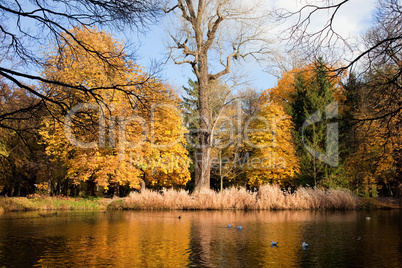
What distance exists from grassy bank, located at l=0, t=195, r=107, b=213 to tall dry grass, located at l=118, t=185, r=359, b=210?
4552 mm

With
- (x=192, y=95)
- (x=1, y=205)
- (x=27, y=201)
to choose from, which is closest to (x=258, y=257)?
(x=1, y=205)

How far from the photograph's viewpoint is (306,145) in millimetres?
23953

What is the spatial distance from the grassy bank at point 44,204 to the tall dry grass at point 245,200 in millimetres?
4552

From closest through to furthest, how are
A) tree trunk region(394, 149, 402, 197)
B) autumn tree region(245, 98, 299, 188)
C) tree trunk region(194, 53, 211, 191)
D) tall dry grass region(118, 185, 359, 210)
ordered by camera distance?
tall dry grass region(118, 185, 359, 210) → tree trunk region(194, 53, 211, 191) → tree trunk region(394, 149, 402, 197) → autumn tree region(245, 98, 299, 188)

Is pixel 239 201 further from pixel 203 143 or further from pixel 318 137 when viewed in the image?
pixel 318 137

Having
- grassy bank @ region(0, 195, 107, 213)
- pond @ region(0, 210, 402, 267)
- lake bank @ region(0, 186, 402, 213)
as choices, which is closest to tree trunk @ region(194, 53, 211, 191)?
lake bank @ region(0, 186, 402, 213)

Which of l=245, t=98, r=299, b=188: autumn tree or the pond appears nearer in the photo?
the pond

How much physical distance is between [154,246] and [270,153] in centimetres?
2214

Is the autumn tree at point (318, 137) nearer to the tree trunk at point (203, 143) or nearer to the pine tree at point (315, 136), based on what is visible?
the pine tree at point (315, 136)

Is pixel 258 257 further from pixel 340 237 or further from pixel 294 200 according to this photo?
pixel 294 200

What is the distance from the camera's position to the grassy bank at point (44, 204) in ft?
65.9

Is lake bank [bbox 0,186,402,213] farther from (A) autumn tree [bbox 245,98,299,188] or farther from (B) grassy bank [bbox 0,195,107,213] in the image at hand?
(A) autumn tree [bbox 245,98,299,188]

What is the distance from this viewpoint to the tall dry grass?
18625 millimetres

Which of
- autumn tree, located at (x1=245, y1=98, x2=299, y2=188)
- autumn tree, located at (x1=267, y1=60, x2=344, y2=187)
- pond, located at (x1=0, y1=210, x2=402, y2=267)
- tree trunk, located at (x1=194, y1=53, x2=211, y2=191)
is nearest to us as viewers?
pond, located at (x1=0, y1=210, x2=402, y2=267)
